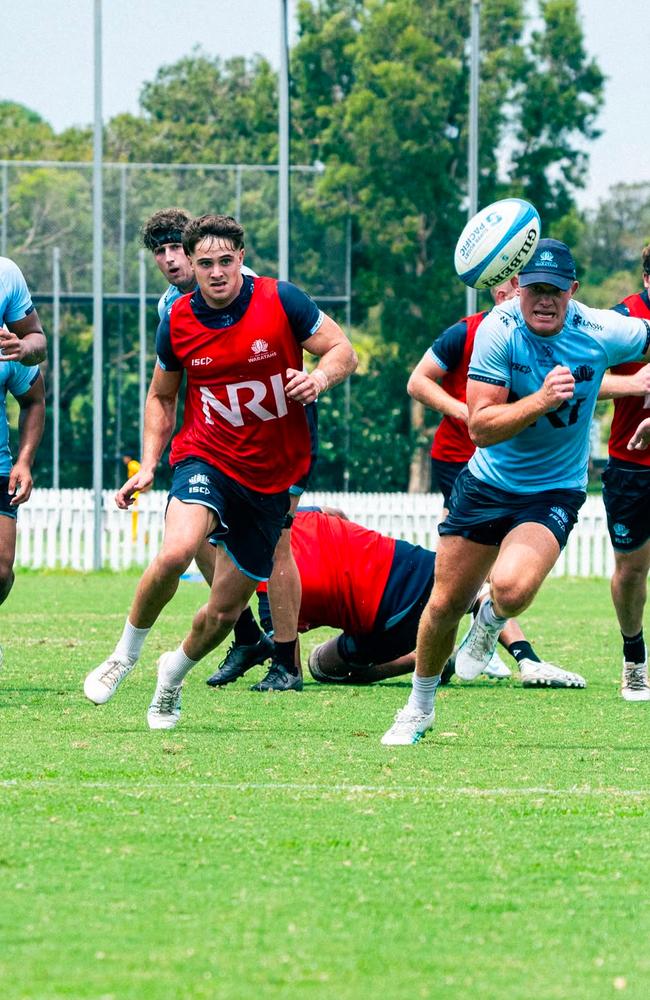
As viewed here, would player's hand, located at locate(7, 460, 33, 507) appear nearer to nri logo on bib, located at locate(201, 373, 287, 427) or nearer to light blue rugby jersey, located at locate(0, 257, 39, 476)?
light blue rugby jersey, located at locate(0, 257, 39, 476)

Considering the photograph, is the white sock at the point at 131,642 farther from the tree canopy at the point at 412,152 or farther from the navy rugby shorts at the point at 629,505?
the tree canopy at the point at 412,152

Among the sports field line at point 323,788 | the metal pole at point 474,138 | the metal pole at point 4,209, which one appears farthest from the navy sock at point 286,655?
the metal pole at point 4,209

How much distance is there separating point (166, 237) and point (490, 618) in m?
3.07

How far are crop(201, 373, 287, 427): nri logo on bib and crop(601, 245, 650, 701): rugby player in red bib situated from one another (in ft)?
7.61

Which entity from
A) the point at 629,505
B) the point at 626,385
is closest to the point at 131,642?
the point at 626,385

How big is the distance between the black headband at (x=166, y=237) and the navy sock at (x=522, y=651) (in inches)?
128

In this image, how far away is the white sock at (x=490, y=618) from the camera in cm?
774

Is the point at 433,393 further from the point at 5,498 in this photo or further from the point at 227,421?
the point at 5,498

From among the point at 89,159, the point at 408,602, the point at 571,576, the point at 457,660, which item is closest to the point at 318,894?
the point at 457,660

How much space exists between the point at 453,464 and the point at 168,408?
281cm

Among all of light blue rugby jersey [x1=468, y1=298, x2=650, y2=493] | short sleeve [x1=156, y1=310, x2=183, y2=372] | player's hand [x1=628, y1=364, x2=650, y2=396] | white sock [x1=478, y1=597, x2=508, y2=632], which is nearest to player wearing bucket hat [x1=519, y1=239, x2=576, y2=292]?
light blue rugby jersey [x1=468, y1=298, x2=650, y2=493]

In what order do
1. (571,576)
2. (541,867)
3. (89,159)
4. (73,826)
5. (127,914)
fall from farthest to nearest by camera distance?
(89,159), (571,576), (73,826), (541,867), (127,914)

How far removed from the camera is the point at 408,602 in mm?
9781

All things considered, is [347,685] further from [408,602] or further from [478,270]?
[478,270]
